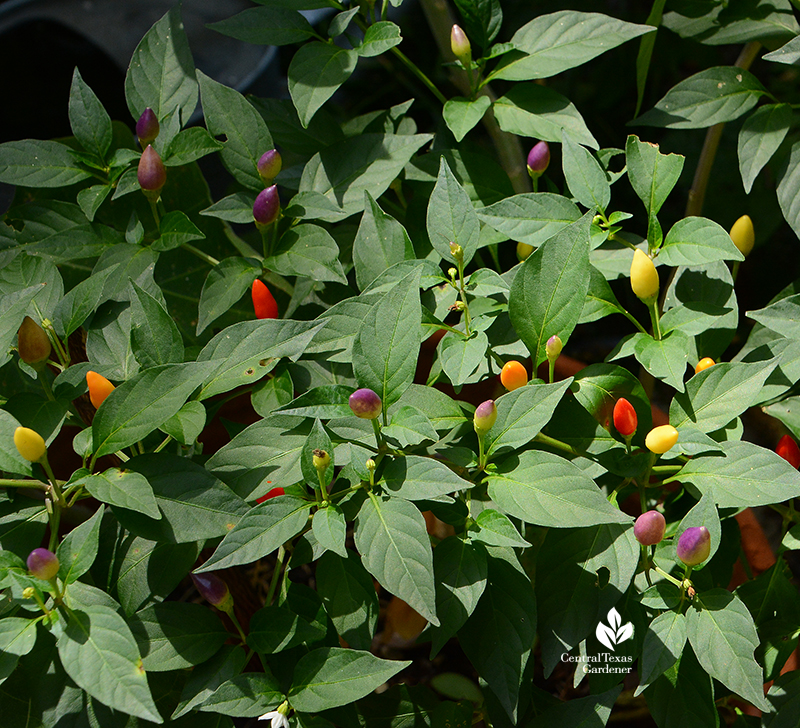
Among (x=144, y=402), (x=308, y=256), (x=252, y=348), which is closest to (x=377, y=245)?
(x=308, y=256)

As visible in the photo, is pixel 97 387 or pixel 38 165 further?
pixel 38 165

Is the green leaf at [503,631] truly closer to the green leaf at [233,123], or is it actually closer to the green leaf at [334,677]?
the green leaf at [334,677]

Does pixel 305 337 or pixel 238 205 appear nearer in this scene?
pixel 305 337

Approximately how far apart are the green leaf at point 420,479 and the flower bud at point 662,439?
0.17 m

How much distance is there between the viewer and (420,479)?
56 centimetres

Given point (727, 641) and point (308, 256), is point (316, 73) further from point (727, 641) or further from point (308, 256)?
point (727, 641)

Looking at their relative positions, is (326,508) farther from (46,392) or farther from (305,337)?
(46,392)

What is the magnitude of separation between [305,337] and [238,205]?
234 millimetres

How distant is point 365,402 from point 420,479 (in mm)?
73

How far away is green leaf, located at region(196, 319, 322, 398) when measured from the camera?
0.62 meters

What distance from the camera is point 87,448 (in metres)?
0.60

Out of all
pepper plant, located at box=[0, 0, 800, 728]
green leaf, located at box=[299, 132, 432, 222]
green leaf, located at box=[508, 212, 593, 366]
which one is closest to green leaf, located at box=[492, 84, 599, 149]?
pepper plant, located at box=[0, 0, 800, 728]

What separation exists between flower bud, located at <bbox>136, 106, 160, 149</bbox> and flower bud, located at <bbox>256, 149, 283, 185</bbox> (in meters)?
0.11

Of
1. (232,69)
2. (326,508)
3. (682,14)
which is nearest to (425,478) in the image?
(326,508)
